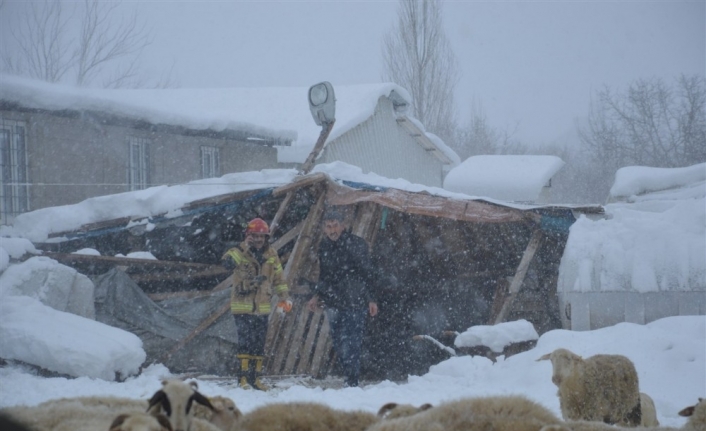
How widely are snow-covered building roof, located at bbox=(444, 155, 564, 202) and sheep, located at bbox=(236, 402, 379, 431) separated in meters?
15.1

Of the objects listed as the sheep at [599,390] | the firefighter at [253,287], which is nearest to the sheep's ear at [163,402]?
the sheep at [599,390]

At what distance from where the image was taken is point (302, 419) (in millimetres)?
2965

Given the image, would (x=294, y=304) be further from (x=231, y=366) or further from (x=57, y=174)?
(x=57, y=174)

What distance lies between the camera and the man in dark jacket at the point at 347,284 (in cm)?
688

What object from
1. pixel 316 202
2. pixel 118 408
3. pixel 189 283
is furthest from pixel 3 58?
pixel 118 408

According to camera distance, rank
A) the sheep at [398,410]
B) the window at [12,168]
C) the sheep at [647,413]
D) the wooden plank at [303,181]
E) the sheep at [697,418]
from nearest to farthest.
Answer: the sheep at [398,410]
the sheep at [697,418]
the sheep at [647,413]
the wooden plank at [303,181]
the window at [12,168]

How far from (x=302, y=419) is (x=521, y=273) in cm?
648

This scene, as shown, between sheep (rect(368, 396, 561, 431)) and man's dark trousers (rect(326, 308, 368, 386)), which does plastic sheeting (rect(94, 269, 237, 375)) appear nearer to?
man's dark trousers (rect(326, 308, 368, 386))

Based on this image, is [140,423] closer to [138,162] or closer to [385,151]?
[138,162]

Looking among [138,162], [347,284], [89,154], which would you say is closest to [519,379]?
[347,284]

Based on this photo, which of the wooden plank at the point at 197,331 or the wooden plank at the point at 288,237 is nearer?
the wooden plank at the point at 197,331

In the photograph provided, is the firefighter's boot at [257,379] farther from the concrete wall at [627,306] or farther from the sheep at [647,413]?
the concrete wall at [627,306]

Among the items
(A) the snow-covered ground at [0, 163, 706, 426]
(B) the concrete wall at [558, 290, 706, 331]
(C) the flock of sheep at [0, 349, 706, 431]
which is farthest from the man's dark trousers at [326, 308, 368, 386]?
(C) the flock of sheep at [0, 349, 706, 431]

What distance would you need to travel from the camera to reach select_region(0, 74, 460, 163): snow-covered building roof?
9.73 metres
